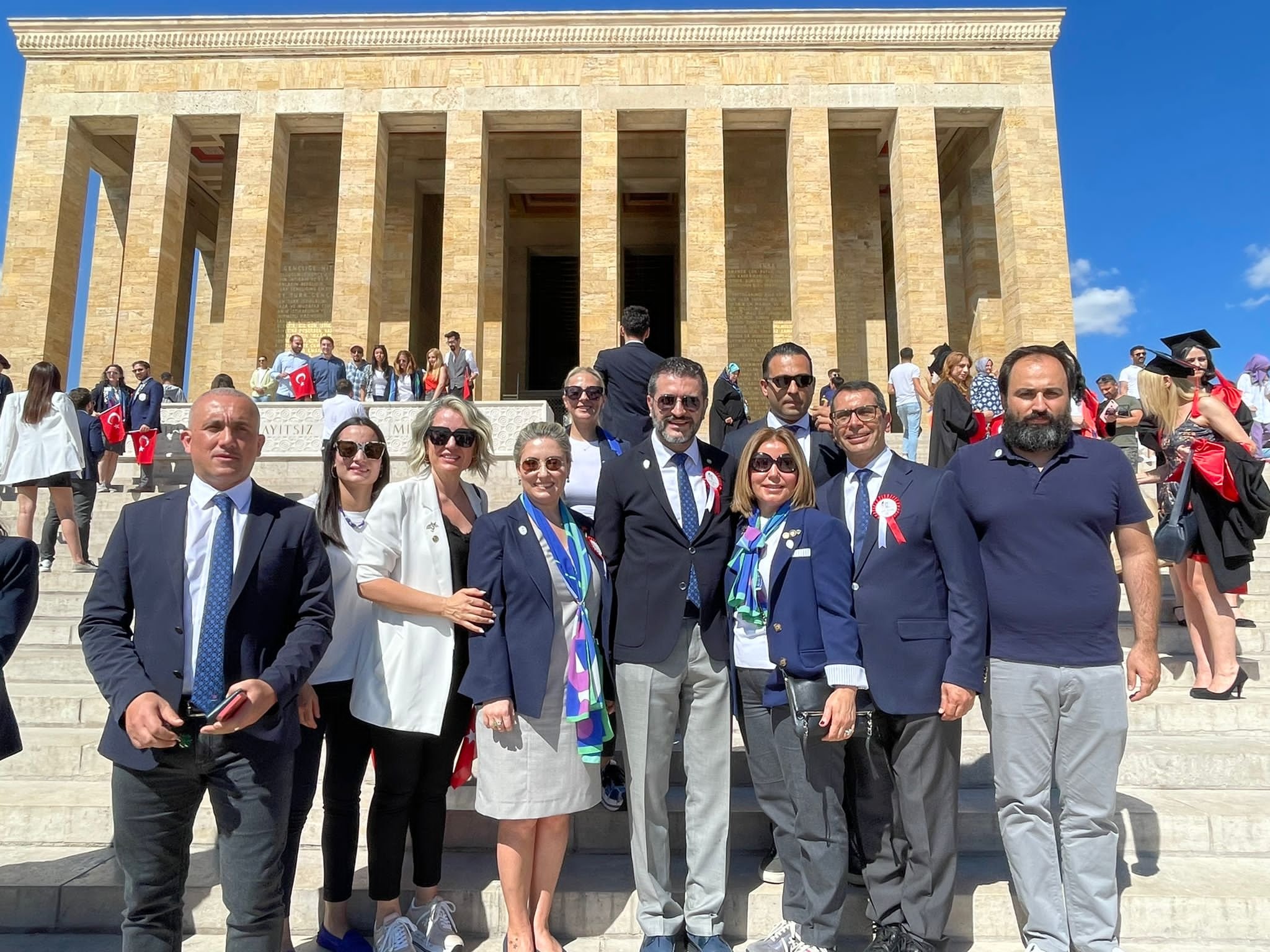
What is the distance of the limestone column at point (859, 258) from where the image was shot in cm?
2094

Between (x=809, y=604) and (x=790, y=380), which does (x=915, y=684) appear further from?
(x=790, y=380)

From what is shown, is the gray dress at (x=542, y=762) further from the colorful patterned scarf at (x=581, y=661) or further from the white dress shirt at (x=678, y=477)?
the white dress shirt at (x=678, y=477)

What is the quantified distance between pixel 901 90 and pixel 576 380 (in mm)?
18564

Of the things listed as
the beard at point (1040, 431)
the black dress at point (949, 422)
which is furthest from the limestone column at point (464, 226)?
the beard at point (1040, 431)

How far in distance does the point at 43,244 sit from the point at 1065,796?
23.0 metres

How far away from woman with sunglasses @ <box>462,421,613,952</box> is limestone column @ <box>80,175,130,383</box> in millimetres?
19278

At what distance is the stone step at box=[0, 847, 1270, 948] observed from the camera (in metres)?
3.62

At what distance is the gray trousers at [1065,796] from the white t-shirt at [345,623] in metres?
2.79

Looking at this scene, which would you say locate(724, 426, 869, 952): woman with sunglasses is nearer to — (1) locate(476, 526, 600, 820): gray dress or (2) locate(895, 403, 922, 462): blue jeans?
(1) locate(476, 526, 600, 820): gray dress

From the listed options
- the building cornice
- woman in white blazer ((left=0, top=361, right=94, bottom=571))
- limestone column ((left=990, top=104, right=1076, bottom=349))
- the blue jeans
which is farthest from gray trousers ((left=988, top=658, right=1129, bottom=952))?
the building cornice

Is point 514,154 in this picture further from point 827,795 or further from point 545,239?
point 827,795

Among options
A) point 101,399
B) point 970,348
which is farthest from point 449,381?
point 970,348

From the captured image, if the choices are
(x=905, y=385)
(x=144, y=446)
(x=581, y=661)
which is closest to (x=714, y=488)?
(x=581, y=661)

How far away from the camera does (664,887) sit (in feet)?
Result: 11.1
